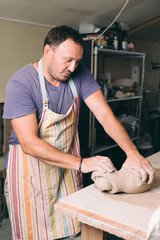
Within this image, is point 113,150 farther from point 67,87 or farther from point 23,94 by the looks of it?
point 23,94

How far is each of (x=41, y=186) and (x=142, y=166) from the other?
22.7 inches

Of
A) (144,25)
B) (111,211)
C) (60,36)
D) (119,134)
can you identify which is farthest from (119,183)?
(144,25)

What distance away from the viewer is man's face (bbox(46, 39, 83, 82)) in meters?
1.35

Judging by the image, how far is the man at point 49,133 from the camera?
131 cm

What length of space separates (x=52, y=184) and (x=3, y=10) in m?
1.43

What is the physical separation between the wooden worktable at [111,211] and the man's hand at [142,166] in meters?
0.07

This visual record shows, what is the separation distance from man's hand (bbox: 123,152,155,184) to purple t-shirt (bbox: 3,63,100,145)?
0.48 m

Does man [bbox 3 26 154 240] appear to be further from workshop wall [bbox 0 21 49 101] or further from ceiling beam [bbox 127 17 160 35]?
ceiling beam [bbox 127 17 160 35]

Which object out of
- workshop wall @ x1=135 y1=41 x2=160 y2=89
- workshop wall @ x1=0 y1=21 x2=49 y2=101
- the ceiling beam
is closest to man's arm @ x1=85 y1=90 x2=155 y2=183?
workshop wall @ x1=0 y1=21 x2=49 y2=101

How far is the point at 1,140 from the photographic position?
2250mm

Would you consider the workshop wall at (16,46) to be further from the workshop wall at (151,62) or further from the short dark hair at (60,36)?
the workshop wall at (151,62)

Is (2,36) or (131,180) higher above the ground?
(2,36)

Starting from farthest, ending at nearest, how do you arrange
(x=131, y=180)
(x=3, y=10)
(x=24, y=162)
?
(x=3, y=10) < (x=24, y=162) < (x=131, y=180)

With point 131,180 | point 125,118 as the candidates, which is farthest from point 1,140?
point 125,118
